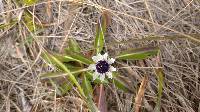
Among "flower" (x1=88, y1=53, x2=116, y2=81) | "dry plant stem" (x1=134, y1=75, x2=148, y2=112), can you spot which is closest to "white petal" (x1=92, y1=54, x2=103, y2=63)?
"flower" (x1=88, y1=53, x2=116, y2=81)

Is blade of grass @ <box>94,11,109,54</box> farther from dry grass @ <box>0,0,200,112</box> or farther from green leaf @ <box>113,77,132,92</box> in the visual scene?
green leaf @ <box>113,77,132,92</box>

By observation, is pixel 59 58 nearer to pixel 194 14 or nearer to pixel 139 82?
pixel 139 82

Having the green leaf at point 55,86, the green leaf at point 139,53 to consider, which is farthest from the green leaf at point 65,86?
the green leaf at point 139,53

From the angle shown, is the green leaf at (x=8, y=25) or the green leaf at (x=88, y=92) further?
the green leaf at (x=8, y=25)

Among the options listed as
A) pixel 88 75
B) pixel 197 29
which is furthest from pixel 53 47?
pixel 197 29

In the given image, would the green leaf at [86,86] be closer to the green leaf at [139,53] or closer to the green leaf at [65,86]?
the green leaf at [65,86]

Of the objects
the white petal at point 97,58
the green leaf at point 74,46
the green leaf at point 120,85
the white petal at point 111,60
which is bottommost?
the green leaf at point 120,85

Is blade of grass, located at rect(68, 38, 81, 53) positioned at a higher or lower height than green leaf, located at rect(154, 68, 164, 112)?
higher

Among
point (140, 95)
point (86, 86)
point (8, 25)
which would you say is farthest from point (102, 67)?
point (8, 25)
